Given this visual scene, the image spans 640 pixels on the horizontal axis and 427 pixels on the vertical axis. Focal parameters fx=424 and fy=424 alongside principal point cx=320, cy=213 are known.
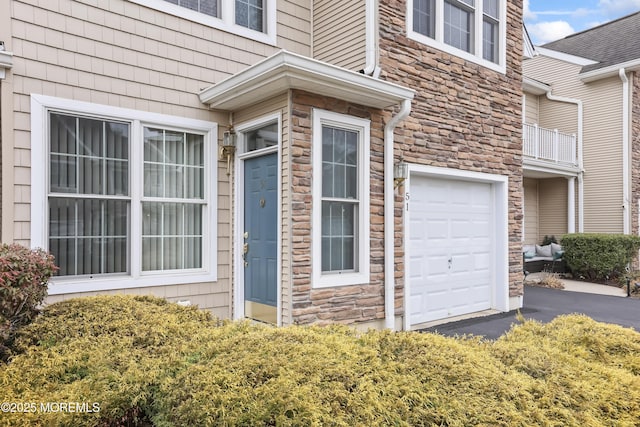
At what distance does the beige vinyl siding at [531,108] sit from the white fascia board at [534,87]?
0.19m

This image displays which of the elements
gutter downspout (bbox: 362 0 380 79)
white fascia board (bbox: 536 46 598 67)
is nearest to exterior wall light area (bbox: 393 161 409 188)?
gutter downspout (bbox: 362 0 380 79)

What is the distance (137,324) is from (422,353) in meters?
1.69

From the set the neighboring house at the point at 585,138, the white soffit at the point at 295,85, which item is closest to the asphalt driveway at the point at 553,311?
the white soffit at the point at 295,85

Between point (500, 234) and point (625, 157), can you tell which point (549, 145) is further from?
point (500, 234)

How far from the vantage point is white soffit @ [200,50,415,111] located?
426 centimetres

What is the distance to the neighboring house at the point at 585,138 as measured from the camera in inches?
481

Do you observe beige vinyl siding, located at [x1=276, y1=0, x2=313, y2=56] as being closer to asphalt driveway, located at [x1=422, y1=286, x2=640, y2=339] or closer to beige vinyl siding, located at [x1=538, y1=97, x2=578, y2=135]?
asphalt driveway, located at [x1=422, y1=286, x2=640, y2=339]

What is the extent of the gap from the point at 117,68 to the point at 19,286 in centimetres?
294

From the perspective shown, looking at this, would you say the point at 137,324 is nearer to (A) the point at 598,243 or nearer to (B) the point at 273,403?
(B) the point at 273,403

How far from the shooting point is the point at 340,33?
5879mm

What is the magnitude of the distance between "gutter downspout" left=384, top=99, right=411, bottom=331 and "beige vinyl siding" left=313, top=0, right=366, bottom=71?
1013 millimetres

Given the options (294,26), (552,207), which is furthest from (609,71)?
(294,26)

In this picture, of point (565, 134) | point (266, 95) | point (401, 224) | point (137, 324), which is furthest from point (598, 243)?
point (137, 324)

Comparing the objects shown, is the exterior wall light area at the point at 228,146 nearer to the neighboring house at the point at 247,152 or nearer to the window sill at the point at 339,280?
the neighboring house at the point at 247,152
